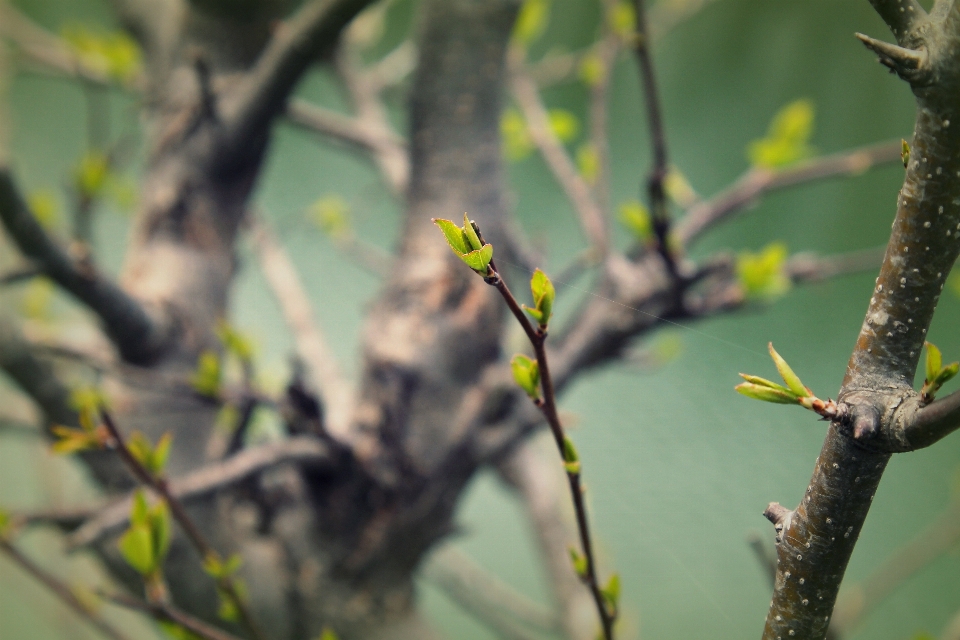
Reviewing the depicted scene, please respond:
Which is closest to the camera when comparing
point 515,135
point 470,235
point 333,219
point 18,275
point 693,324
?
point 470,235

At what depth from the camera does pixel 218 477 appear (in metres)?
0.39

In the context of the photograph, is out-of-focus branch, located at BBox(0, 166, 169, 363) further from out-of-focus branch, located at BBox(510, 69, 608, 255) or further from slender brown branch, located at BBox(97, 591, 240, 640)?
out-of-focus branch, located at BBox(510, 69, 608, 255)

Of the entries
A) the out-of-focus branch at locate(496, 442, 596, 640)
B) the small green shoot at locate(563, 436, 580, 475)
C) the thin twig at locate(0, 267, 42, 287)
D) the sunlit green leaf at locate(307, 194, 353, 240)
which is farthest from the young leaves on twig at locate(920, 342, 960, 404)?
the sunlit green leaf at locate(307, 194, 353, 240)

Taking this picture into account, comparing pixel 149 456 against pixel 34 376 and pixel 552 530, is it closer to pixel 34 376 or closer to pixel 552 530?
pixel 34 376

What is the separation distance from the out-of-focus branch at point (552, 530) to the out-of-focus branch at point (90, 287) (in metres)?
0.41

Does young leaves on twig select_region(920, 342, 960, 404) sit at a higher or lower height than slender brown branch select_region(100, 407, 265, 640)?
higher

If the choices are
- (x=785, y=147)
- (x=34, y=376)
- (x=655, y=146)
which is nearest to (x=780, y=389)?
(x=655, y=146)

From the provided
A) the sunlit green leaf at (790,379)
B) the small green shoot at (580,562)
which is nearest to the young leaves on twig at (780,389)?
the sunlit green leaf at (790,379)

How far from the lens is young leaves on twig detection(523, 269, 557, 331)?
179 mm

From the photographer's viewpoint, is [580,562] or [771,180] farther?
[771,180]

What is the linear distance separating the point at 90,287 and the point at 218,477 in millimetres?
151

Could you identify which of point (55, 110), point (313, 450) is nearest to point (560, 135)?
point (313, 450)

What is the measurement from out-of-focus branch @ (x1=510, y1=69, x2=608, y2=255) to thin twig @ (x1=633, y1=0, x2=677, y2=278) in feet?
0.28

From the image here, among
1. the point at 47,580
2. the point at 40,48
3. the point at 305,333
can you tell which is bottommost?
the point at 47,580
